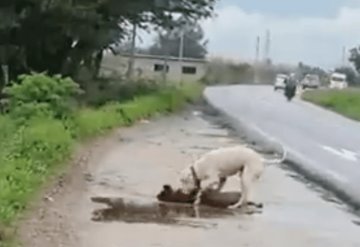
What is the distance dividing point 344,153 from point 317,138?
16.2 feet

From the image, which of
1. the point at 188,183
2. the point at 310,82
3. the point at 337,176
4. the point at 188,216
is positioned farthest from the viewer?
the point at 310,82

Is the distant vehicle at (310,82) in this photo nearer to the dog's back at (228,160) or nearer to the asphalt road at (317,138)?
the asphalt road at (317,138)

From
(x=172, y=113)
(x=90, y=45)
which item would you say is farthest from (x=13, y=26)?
(x=172, y=113)

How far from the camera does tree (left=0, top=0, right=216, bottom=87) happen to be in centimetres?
3397

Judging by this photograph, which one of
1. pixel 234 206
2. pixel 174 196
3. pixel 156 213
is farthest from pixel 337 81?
pixel 156 213

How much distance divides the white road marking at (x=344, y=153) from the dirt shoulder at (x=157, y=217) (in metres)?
3.90

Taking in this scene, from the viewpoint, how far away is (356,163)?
72.8ft

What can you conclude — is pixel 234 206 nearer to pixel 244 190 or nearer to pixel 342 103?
pixel 244 190

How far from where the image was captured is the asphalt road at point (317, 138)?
19.2m

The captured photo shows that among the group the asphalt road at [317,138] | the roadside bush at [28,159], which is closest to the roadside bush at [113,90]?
the asphalt road at [317,138]

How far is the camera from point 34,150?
16375mm

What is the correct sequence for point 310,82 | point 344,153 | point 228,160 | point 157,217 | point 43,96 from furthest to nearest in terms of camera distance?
1. point 310,82
2. point 344,153
3. point 43,96
4. point 228,160
5. point 157,217

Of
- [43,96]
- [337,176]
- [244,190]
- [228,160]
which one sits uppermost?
[228,160]

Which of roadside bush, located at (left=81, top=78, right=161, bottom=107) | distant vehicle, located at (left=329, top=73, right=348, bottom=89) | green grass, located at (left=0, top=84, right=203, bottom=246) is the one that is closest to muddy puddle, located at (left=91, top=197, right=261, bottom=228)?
green grass, located at (left=0, top=84, right=203, bottom=246)
